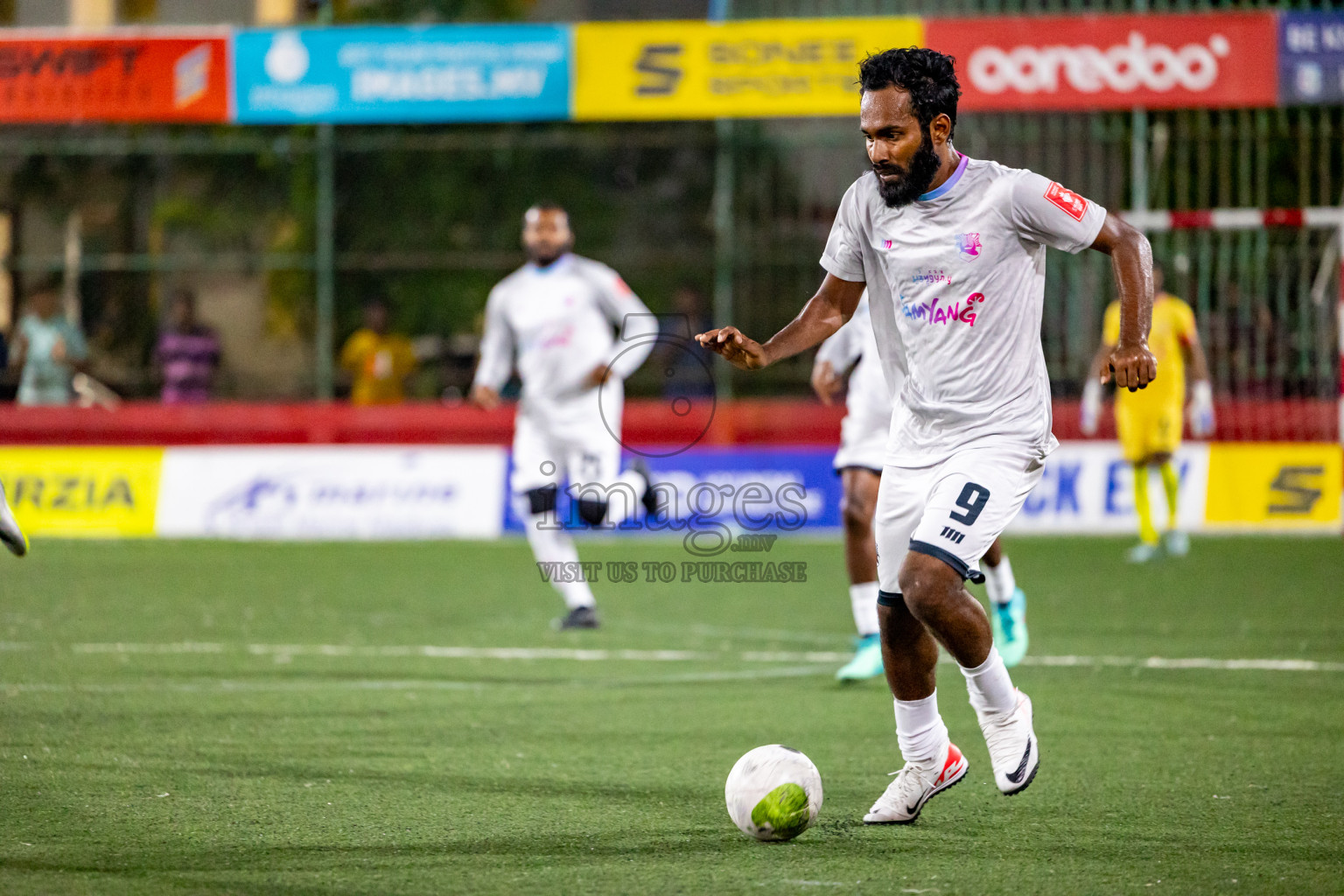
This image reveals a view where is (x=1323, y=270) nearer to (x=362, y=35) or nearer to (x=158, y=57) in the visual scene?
(x=362, y=35)

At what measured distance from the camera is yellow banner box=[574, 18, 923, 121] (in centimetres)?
1703

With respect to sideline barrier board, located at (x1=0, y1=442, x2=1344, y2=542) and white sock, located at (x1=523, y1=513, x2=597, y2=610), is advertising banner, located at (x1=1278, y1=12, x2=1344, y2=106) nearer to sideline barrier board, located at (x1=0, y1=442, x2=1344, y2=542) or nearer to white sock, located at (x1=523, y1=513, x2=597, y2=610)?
sideline barrier board, located at (x1=0, y1=442, x2=1344, y2=542)

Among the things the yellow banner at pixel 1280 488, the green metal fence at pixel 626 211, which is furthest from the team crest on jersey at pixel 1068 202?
the green metal fence at pixel 626 211

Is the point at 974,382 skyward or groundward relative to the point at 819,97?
groundward

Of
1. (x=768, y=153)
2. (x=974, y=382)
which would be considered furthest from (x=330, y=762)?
(x=768, y=153)

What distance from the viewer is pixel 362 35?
17.7 metres

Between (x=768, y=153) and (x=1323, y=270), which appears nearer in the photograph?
(x=1323, y=270)

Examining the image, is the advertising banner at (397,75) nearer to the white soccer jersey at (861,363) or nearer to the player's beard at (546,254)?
the player's beard at (546,254)

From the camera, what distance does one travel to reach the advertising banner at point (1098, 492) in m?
16.4

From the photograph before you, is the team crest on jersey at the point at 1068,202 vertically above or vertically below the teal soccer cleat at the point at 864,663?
above

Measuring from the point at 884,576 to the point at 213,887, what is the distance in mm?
2143

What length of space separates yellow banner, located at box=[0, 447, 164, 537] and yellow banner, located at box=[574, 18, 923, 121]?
218 inches

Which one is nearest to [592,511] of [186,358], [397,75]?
[397,75]

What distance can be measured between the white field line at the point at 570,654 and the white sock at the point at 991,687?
3612 mm
